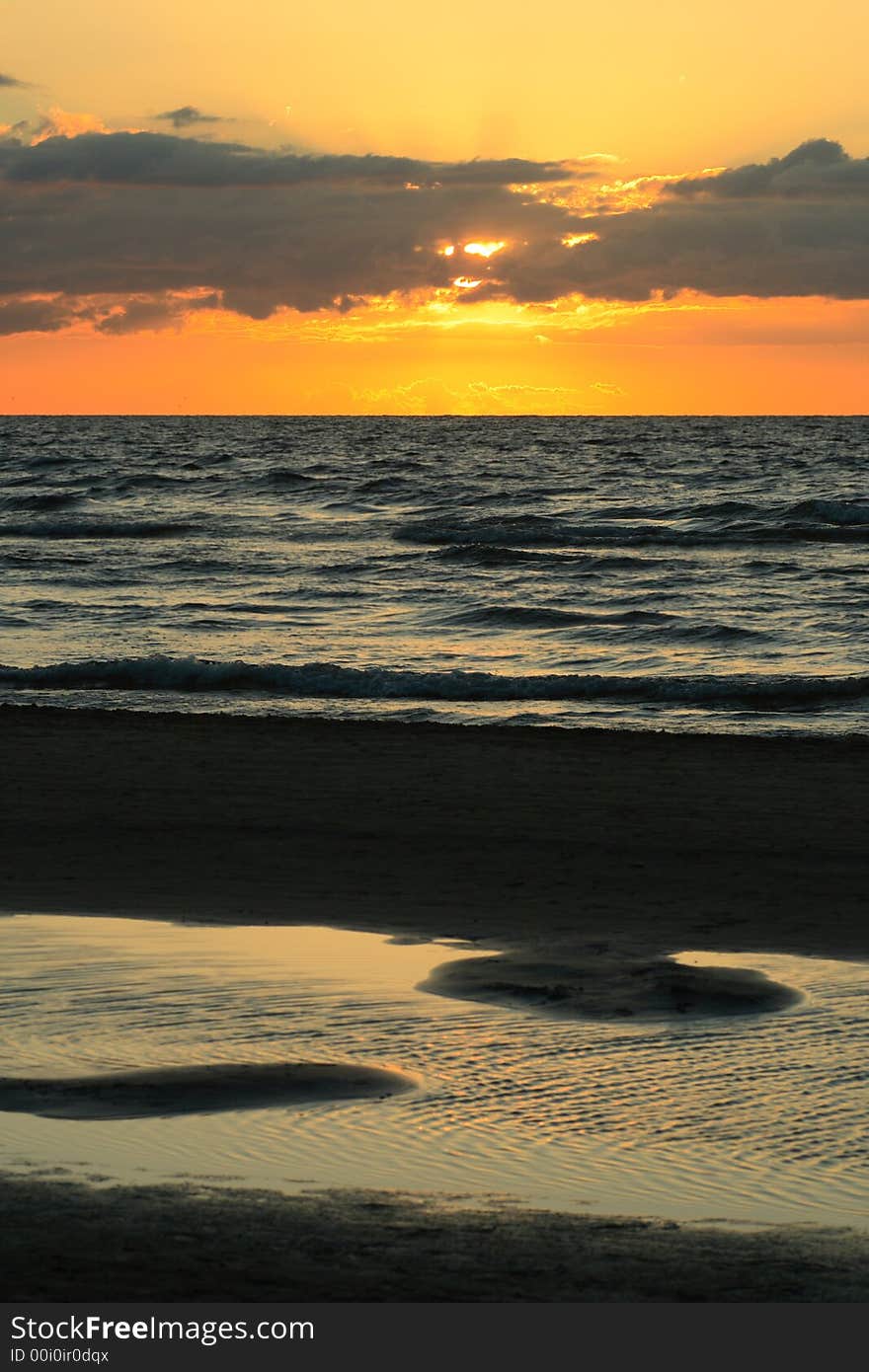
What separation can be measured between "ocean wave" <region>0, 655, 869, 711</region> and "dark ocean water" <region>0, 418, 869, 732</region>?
0.04 metres

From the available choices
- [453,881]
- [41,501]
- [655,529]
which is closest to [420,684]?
[453,881]

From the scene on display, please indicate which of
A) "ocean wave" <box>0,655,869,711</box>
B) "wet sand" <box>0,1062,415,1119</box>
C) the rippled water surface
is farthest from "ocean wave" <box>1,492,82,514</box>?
"wet sand" <box>0,1062,415,1119</box>

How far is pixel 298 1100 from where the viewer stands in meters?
5.93

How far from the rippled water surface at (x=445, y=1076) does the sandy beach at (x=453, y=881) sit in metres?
0.25

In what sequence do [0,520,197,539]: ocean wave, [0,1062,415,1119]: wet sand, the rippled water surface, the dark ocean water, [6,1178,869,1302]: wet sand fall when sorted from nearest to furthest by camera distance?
[6,1178,869,1302]: wet sand < the rippled water surface < [0,1062,415,1119]: wet sand < the dark ocean water < [0,520,197,539]: ocean wave

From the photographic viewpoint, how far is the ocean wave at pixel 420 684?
63.2ft

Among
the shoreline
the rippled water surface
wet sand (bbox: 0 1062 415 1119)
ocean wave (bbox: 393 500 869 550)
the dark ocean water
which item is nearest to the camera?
the rippled water surface

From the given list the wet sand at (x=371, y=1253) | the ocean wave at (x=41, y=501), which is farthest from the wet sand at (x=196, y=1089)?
the ocean wave at (x=41, y=501)

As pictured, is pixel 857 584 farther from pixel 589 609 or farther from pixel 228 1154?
pixel 228 1154

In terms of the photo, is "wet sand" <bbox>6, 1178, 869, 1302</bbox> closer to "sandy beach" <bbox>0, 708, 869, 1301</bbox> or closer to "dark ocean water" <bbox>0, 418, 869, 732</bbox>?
"sandy beach" <bbox>0, 708, 869, 1301</bbox>

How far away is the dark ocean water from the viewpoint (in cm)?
1962

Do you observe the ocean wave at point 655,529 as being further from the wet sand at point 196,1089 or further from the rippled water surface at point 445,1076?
the wet sand at point 196,1089

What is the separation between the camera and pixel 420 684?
65.8 feet

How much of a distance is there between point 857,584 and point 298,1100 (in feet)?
85.1
